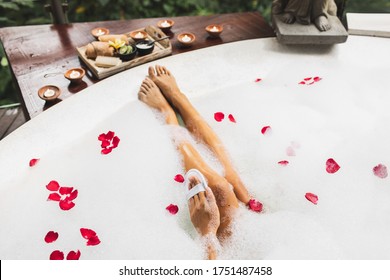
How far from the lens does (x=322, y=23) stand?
2258 mm

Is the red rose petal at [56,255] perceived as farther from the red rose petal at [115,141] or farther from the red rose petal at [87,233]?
the red rose petal at [115,141]

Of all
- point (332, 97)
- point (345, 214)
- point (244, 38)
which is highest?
point (244, 38)

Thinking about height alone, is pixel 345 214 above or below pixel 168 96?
below

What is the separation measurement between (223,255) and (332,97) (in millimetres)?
1215

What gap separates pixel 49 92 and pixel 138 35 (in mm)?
696

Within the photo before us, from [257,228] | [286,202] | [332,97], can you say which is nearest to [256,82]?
[332,97]

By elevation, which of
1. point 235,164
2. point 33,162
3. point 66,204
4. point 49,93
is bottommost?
point 235,164

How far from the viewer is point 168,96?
6.25 feet

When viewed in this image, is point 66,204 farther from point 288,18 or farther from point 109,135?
point 288,18

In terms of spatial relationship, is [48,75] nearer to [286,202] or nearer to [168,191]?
[168,191]

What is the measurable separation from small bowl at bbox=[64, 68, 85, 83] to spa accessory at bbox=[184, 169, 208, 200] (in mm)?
885

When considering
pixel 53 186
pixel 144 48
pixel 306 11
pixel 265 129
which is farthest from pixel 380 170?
pixel 53 186

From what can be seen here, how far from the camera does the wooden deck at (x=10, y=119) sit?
2.20 m

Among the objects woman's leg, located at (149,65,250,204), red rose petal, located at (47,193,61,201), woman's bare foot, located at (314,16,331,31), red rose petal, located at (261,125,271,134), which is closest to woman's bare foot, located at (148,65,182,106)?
woman's leg, located at (149,65,250,204)
